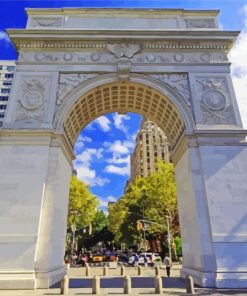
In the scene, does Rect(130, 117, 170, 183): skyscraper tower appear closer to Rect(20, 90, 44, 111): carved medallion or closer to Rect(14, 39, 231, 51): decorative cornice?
Rect(14, 39, 231, 51): decorative cornice

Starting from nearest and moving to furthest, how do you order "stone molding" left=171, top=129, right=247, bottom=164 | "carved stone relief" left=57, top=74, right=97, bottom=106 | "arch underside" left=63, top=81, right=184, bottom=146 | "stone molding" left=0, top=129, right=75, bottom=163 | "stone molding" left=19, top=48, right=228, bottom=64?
"stone molding" left=0, top=129, right=75, bottom=163 → "stone molding" left=171, top=129, right=247, bottom=164 → "carved stone relief" left=57, top=74, right=97, bottom=106 → "arch underside" left=63, top=81, right=184, bottom=146 → "stone molding" left=19, top=48, right=228, bottom=64

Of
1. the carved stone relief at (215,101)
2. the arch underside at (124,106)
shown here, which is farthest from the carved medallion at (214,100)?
the arch underside at (124,106)

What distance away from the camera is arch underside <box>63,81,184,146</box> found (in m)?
17.2

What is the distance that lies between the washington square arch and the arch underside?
0.10m

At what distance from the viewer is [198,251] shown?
1374 cm

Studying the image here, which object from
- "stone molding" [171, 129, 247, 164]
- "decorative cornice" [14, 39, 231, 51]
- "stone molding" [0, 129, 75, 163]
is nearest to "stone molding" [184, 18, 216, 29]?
"decorative cornice" [14, 39, 231, 51]

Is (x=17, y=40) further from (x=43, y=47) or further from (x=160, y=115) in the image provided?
(x=160, y=115)

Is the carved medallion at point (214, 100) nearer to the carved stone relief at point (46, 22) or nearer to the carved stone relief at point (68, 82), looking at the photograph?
the carved stone relief at point (68, 82)

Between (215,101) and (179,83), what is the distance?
8.38 ft

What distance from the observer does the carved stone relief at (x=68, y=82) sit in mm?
16594

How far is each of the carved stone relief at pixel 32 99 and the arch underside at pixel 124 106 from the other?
5.65ft

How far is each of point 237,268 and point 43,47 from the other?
17434 millimetres

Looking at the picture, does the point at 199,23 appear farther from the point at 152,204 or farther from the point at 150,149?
the point at 150,149

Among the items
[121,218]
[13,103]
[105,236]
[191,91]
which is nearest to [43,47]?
[13,103]
